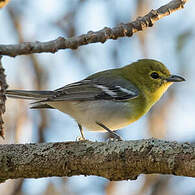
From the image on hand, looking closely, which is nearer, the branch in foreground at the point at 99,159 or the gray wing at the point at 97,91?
the branch in foreground at the point at 99,159

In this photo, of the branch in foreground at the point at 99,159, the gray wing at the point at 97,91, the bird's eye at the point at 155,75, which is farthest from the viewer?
the bird's eye at the point at 155,75

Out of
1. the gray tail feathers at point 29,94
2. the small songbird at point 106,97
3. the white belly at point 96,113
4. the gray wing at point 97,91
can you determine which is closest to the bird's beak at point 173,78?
the small songbird at point 106,97

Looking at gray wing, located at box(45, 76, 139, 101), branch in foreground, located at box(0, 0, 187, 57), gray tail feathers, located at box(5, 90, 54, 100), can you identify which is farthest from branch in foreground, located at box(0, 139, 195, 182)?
gray wing, located at box(45, 76, 139, 101)

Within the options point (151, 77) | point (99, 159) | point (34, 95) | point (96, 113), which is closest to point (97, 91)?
point (96, 113)

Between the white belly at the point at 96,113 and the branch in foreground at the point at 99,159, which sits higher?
the white belly at the point at 96,113

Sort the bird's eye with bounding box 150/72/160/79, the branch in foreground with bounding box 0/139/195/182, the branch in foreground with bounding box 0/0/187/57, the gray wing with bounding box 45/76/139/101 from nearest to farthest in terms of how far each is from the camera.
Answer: the branch in foreground with bounding box 0/139/195/182 → the branch in foreground with bounding box 0/0/187/57 → the gray wing with bounding box 45/76/139/101 → the bird's eye with bounding box 150/72/160/79

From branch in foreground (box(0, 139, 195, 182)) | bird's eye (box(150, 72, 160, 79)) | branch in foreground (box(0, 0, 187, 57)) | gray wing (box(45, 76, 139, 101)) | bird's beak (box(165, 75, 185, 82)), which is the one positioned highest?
bird's eye (box(150, 72, 160, 79))

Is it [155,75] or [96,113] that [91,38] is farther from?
[155,75]

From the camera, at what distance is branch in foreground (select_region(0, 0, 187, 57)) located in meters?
3.38

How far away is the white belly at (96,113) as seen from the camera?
4.54 meters

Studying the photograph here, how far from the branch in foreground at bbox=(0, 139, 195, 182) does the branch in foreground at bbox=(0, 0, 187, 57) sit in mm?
890

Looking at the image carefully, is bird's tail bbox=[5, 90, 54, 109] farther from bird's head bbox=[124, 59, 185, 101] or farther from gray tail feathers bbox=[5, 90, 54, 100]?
bird's head bbox=[124, 59, 185, 101]

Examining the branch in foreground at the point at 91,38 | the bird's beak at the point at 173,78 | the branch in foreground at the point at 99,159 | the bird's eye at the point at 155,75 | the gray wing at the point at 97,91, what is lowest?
the branch in foreground at the point at 99,159

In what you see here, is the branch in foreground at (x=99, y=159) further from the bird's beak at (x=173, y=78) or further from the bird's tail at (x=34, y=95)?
the bird's beak at (x=173, y=78)
